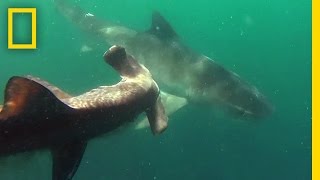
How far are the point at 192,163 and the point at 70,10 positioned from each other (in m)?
7.06

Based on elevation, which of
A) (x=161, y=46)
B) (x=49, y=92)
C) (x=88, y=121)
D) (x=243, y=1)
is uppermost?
(x=49, y=92)

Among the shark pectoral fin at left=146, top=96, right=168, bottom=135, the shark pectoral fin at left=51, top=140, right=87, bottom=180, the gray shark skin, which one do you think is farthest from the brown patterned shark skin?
the gray shark skin

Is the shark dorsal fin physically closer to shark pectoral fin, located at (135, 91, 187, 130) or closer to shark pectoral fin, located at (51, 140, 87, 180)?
→ shark pectoral fin, located at (135, 91, 187, 130)

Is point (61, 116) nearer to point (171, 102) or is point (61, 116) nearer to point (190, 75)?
point (171, 102)

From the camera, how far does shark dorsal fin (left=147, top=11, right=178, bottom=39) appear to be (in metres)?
11.8

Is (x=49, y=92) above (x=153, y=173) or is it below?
above

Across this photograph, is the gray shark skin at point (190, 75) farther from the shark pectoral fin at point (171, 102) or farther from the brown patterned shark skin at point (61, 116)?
the brown patterned shark skin at point (61, 116)

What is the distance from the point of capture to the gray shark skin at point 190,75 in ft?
37.1

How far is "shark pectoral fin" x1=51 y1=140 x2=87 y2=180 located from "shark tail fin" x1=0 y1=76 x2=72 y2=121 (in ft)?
2.12

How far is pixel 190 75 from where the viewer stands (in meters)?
11.9

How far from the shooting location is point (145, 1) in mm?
67750

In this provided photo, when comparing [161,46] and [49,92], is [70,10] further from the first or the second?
[49,92]

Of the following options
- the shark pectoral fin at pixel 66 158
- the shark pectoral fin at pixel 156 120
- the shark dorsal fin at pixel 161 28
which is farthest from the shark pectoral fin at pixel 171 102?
the shark pectoral fin at pixel 66 158

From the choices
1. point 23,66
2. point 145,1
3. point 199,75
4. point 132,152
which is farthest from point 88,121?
point 145,1
